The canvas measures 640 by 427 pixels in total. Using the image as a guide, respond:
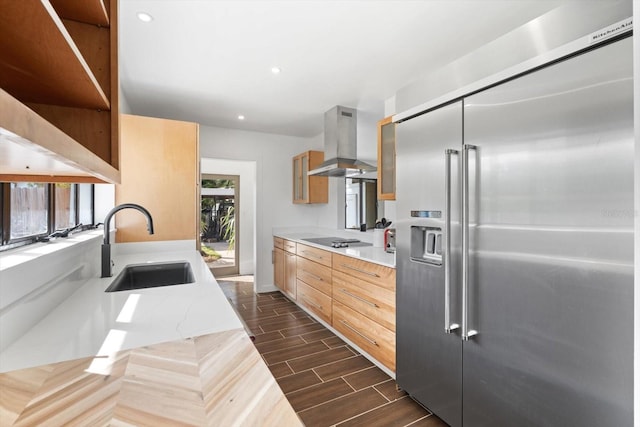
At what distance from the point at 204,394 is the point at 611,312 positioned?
1.32 meters

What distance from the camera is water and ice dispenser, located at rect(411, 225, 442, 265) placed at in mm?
1820

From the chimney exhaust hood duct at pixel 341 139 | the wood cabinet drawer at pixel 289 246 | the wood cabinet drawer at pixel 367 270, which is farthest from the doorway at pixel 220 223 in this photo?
the wood cabinet drawer at pixel 367 270

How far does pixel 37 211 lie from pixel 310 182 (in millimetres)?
3053

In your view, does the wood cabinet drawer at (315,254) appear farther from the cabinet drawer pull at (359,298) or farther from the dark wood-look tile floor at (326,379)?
the dark wood-look tile floor at (326,379)

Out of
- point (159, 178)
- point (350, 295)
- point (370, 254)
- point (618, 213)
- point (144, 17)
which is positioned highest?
point (144, 17)

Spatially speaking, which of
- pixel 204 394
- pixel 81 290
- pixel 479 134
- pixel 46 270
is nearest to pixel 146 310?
pixel 46 270

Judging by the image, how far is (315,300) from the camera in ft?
10.8

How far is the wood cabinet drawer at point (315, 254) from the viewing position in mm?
3018

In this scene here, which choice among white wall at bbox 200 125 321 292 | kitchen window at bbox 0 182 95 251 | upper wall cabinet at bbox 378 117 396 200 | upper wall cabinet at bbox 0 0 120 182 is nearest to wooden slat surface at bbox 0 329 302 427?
upper wall cabinet at bbox 0 0 120 182

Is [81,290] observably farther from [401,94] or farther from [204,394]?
[401,94]

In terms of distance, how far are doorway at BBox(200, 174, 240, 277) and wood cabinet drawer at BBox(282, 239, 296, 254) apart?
171cm

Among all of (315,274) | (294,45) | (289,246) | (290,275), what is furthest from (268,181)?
(294,45)

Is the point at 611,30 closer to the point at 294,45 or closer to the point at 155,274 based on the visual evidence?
the point at 294,45

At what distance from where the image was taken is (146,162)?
2.48 m
